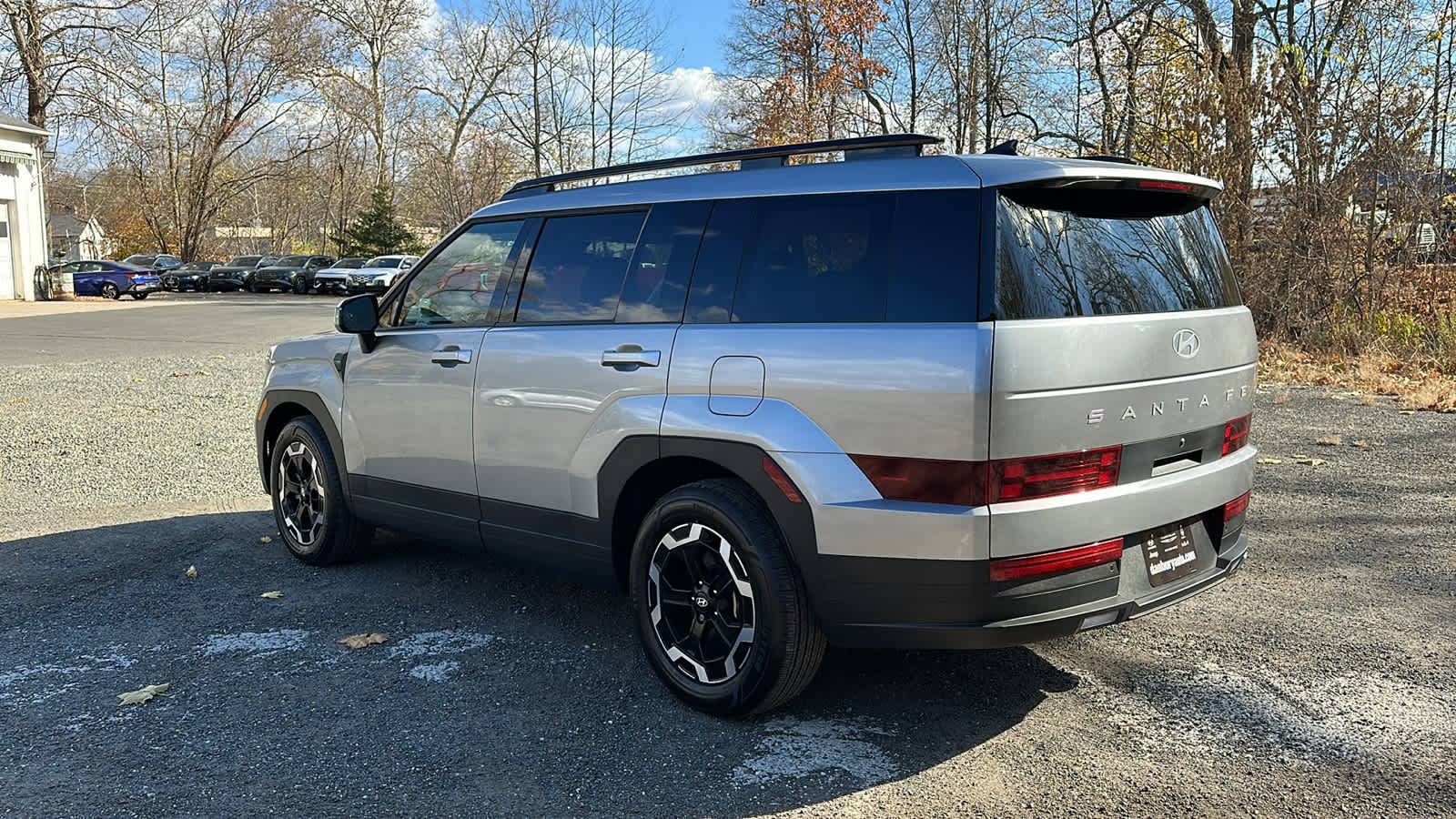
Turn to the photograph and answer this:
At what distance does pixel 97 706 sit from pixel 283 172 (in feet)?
202

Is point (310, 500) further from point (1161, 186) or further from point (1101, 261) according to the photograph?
point (1161, 186)

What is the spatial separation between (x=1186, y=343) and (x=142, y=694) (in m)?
3.80

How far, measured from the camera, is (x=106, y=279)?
136ft

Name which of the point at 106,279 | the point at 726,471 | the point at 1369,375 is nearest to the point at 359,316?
the point at 726,471

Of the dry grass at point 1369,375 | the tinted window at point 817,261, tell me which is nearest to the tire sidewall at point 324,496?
the tinted window at point 817,261

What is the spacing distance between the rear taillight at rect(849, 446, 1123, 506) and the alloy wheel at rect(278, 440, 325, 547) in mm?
3402

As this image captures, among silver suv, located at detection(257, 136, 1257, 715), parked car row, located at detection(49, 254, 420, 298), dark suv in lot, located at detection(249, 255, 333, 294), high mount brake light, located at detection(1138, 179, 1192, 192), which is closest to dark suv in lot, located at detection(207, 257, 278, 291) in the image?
parked car row, located at detection(49, 254, 420, 298)

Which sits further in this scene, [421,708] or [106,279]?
[106,279]

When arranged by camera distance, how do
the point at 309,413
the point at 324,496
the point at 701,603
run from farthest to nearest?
the point at 309,413 → the point at 324,496 → the point at 701,603

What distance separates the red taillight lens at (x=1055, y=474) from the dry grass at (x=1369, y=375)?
8.58 m

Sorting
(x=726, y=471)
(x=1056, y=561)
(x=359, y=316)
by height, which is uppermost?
(x=359, y=316)

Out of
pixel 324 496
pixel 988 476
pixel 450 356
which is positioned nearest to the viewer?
pixel 988 476

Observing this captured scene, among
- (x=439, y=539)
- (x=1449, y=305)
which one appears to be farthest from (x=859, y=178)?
(x=1449, y=305)

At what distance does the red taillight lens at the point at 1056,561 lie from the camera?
330 centimetres
